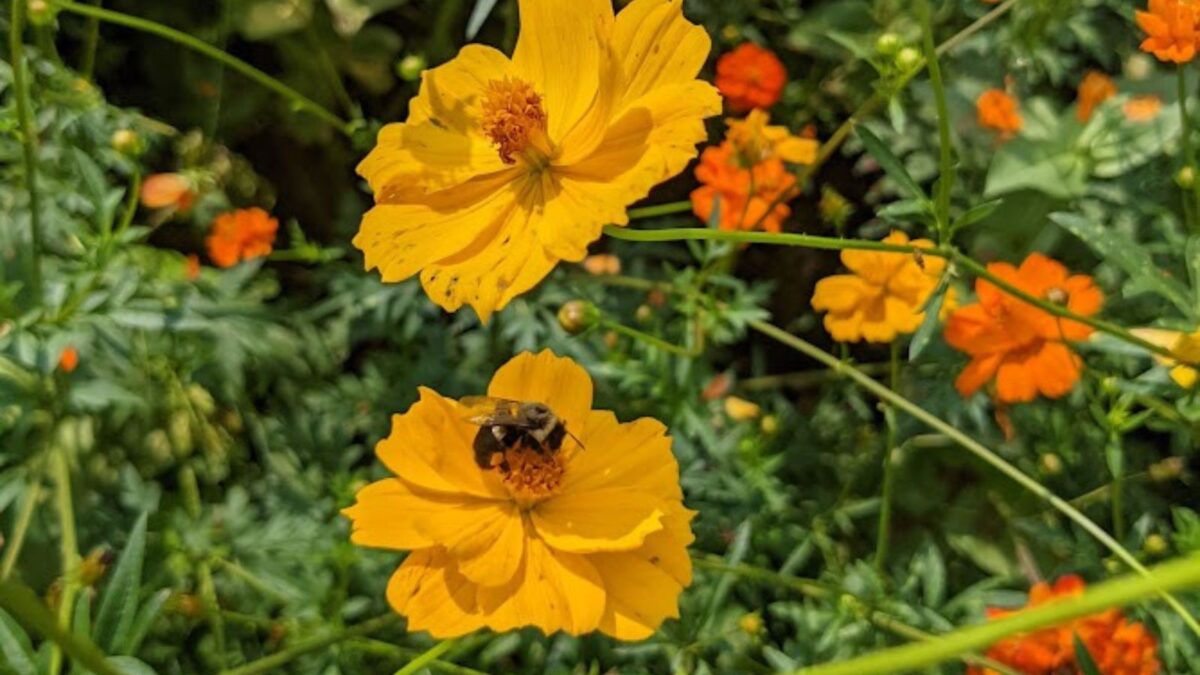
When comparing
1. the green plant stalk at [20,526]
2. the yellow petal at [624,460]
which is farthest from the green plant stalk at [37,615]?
the green plant stalk at [20,526]

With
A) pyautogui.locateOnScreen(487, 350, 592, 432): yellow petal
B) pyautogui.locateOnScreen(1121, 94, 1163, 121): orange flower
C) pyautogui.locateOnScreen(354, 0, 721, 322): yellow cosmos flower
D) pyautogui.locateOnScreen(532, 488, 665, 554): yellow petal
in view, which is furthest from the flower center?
pyautogui.locateOnScreen(1121, 94, 1163, 121): orange flower

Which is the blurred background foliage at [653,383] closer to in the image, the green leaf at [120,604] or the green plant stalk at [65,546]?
the green plant stalk at [65,546]

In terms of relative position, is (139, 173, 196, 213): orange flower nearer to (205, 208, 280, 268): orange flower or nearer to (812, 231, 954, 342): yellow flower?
(205, 208, 280, 268): orange flower

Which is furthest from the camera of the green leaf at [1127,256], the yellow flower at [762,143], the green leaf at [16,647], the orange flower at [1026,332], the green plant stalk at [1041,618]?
the yellow flower at [762,143]

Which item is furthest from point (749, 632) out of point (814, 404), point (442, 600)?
point (814, 404)

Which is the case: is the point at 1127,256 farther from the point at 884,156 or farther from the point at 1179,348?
the point at 884,156

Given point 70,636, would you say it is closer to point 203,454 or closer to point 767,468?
point 767,468
